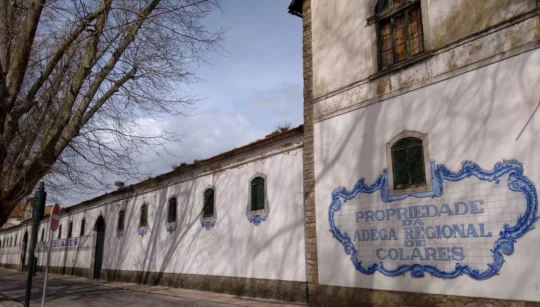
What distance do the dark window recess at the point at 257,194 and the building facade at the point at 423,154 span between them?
7.68 feet

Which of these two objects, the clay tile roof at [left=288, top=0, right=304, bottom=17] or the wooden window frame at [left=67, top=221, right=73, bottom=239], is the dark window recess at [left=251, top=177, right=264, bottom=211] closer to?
the clay tile roof at [left=288, top=0, right=304, bottom=17]

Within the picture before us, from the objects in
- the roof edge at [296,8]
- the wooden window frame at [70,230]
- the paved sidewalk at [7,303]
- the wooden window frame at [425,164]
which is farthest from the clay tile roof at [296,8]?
the wooden window frame at [70,230]

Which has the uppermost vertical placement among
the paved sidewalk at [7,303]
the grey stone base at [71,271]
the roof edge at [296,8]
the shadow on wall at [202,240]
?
the roof edge at [296,8]

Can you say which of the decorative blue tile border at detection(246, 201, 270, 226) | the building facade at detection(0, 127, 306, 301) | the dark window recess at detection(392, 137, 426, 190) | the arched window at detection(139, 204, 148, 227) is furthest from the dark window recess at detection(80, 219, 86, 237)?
the dark window recess at detection(392, 137, 426, 190)

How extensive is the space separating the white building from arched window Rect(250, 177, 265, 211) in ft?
0.10

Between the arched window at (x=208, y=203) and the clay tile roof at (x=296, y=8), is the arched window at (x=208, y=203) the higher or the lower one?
the lower one

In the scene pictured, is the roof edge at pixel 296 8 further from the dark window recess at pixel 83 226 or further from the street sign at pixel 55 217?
the dark window recess at pixel 83 226

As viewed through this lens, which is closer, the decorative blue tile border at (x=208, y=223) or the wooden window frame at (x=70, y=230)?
the decorative blue tile border at (x=208, y=223)

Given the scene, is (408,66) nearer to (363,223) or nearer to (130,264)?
(363,223)

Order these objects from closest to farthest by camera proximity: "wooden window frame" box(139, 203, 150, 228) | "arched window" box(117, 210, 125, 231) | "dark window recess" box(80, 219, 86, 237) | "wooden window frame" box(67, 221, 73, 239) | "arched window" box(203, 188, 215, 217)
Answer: "arched window" box(203, 188, 215, 217)
"wooden window frame" box(139, 203, 150, 228)
"arched window" box(117, 210, 125, 231)
"dark window recess" box(80, 219, 86, 237)
"wooden window frame" box(67, 221, 73, 239)

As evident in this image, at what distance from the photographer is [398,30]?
891cm

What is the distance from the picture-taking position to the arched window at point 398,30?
8555 millimetres

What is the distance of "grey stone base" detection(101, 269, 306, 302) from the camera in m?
10.6

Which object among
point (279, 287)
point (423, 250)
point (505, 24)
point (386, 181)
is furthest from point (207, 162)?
point (505, 24)
